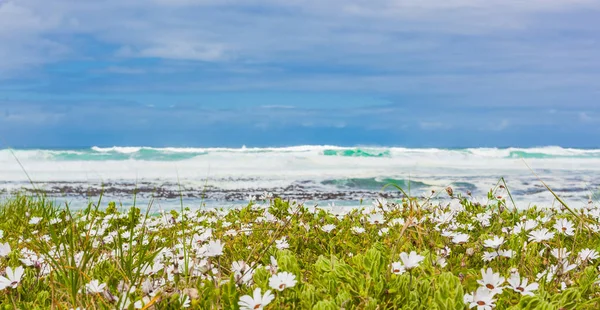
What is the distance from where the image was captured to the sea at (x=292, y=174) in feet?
45.1

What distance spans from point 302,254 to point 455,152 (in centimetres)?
3358

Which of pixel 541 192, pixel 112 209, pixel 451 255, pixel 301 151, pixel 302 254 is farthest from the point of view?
pixel 301 151

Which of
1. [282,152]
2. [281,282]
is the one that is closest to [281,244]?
[281,282]

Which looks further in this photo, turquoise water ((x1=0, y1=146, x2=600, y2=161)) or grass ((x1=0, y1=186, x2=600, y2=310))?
turquoise water ((x1=0, y1=146, x2=600, y2=161))

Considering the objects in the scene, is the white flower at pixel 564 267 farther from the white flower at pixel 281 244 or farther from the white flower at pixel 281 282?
the white flower at pixel 281 244

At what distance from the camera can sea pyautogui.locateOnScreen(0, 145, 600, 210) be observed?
13742mm

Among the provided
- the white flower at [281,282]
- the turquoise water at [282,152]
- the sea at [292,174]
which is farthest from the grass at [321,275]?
the turquoise water at [282,152]

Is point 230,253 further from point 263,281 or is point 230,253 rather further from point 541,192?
point 541,192

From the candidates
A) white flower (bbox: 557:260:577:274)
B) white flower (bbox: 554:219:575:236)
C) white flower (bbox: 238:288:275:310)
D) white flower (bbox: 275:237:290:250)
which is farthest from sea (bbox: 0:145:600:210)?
white flower (bbox: 238:288:275:310)

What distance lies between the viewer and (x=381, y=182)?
1872 cm

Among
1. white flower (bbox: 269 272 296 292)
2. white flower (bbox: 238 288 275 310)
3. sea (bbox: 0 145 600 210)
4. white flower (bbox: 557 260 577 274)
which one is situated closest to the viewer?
white flower (bbox: 238 288 275 310)

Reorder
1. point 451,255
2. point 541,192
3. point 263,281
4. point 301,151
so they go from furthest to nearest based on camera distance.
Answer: point 301,151 → point 541,192 → point 451,255 → point 263,281

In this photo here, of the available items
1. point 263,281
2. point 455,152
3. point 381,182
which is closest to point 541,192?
point 381,182

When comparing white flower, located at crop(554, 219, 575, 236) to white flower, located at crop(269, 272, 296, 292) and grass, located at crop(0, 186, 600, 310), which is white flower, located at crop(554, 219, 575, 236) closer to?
grass, located at crop(0, 186, 600, 310)
